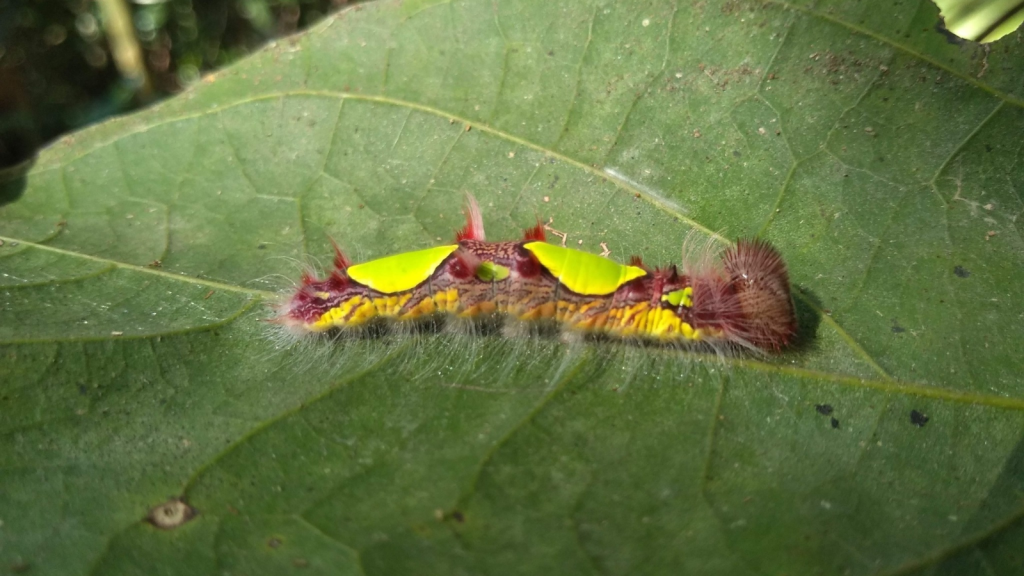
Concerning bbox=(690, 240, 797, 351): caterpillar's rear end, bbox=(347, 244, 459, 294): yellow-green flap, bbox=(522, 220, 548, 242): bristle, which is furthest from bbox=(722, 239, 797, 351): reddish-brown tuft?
Answer: bbox=(347, 244, 459, 294): yellow-green flap

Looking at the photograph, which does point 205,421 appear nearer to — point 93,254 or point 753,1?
point 93,254

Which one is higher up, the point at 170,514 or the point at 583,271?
the point at 583,271

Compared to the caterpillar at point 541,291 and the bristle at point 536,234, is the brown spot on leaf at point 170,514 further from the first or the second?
the bristle at point 536,234

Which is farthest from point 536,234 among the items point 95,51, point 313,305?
point 95,51

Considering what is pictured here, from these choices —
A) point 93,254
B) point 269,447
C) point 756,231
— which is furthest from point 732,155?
point 93,254

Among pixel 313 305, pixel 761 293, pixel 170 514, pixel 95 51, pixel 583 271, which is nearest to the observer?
pixel 170 514

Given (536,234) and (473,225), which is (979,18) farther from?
(473,225)
